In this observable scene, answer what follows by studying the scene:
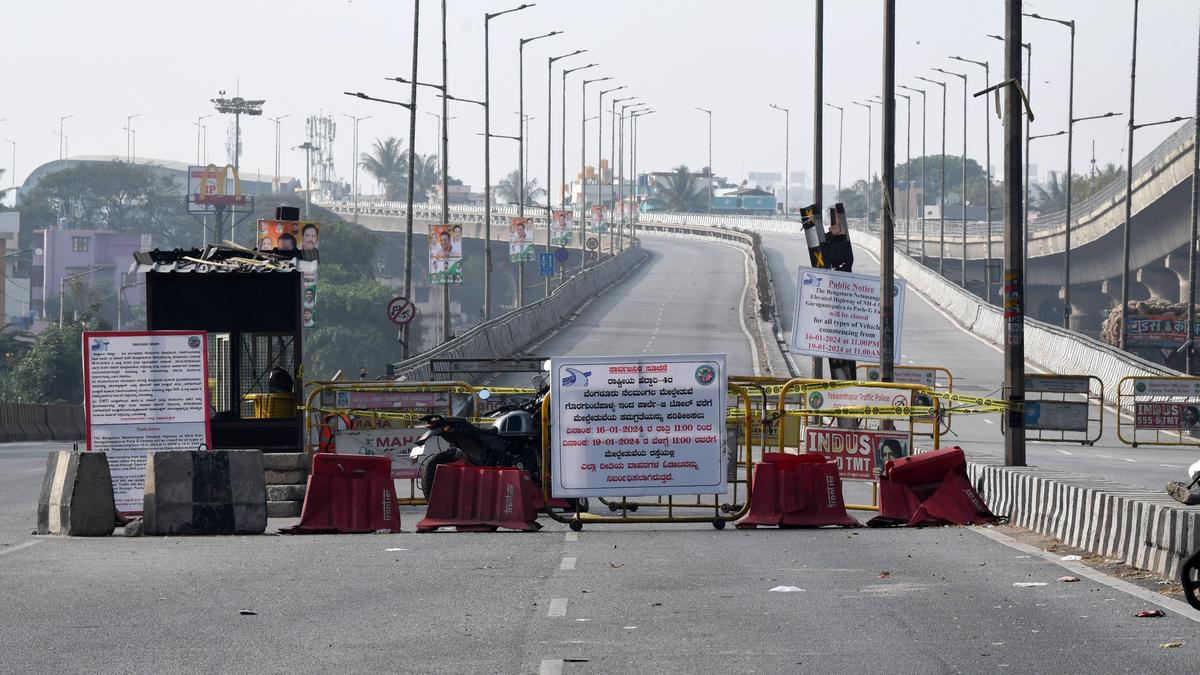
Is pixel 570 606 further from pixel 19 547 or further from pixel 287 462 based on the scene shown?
pixel 287 462

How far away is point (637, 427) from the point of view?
16.6 meters

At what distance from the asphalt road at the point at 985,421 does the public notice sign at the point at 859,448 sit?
2.39m

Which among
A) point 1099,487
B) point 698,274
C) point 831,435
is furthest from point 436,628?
point 698,274

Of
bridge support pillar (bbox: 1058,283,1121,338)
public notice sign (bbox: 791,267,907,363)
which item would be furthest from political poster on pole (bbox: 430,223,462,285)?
bridge support pillar (bbox: 1058,283,1121,338)

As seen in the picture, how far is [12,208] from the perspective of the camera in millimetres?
191875

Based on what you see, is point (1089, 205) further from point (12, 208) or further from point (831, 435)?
point (12, 208)

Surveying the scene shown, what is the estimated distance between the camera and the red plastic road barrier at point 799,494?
17.2 meters

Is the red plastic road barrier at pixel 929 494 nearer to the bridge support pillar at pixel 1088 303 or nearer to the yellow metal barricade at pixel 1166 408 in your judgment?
the yellow metal barricade at pixel 1166 408

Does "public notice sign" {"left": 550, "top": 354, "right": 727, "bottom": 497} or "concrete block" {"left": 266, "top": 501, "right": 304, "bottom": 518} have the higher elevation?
"public notice sign" {"left": 550, "top": 354, "right": 727, "bottom": 497}

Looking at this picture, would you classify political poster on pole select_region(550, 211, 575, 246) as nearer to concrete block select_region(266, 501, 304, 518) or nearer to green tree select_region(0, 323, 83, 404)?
green tree select_region(0, 323, 83, 404)

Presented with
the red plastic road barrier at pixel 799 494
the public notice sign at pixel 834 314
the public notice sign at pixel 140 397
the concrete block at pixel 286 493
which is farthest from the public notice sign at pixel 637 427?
the public notice sign at pixel 834 314

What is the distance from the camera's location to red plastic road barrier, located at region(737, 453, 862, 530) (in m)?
17.2

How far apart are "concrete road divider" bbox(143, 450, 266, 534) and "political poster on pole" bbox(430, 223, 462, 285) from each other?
91.4 ft

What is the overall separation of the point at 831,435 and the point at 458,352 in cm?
3119
